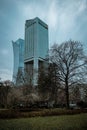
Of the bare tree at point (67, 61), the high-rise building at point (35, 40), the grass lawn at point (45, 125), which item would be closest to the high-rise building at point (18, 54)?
the high-rise building at point (35, 40)

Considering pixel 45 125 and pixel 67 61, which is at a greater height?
pixel 67 61

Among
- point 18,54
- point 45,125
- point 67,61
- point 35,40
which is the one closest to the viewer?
point 45,125

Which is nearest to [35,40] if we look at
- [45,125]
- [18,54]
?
[18,54]

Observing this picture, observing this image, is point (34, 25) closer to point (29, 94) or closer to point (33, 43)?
point (33, 43)

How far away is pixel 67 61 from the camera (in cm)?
3266

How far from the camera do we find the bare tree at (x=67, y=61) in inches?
1246

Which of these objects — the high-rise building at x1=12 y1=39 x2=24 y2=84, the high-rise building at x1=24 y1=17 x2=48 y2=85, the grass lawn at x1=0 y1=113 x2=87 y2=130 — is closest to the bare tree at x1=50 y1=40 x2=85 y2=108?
the grass lawn at x1=0 y1=113 x2=87 y2=130

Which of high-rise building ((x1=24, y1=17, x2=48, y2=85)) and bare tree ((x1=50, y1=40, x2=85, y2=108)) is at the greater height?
high-rise building ((x1=24, y1=17, x2=48, y2=85))

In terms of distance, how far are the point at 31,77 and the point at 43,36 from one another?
56.6m

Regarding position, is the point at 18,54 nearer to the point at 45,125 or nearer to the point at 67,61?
the point at 67,61

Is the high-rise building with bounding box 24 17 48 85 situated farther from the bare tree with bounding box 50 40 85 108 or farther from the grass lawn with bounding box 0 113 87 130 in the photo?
the grass lawn with bounding box 0 113 87 130

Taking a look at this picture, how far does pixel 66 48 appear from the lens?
108 ft

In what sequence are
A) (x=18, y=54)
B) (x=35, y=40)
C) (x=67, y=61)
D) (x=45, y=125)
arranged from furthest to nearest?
1. (x=18, y=54)
2. (x=35, y=40)
3. (x=67, y=61)
4. (x=45, y=125)

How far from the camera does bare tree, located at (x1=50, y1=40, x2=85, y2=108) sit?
104ft
